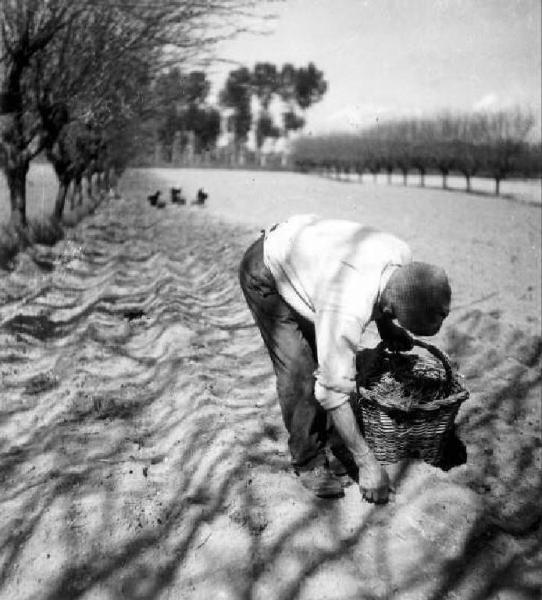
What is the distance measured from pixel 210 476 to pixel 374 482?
36.7 inches

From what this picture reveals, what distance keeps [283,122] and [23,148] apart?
246 feet

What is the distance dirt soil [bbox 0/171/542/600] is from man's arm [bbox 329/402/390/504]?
0.73 ft

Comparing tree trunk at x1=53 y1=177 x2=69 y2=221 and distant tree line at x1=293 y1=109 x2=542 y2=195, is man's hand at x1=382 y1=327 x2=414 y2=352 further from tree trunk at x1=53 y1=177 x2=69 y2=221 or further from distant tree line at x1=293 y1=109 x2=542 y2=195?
distant tree line at x1=293 y1=109 x2=542 y2=195

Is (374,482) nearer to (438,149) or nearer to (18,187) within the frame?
(18,187)

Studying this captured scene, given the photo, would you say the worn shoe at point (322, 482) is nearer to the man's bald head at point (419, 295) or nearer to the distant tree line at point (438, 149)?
the man's bald head at point (419, 295)

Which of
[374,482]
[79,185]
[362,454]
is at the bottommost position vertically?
[374,482]

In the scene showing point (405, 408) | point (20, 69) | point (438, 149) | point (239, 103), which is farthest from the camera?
point (239, 103)

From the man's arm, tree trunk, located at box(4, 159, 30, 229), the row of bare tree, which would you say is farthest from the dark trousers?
tree trunk, located at box(4, 159, 30, 229)

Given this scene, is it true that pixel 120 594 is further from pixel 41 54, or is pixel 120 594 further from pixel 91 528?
pixel 41 54

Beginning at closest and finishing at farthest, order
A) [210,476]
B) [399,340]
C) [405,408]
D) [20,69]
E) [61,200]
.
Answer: [405,408]
[210,476]
[399,340]
[20,69]
[61,200]

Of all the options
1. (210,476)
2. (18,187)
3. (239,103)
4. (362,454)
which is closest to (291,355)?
(362,454)

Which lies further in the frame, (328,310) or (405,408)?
(405,408)

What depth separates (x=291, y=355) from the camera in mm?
2680

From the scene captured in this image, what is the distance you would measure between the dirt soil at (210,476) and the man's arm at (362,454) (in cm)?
22
